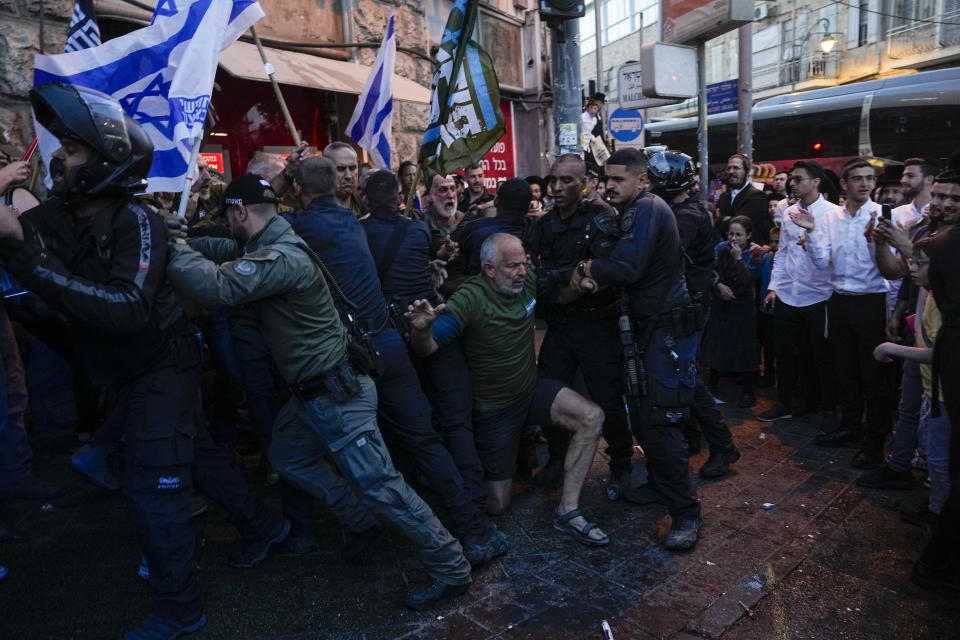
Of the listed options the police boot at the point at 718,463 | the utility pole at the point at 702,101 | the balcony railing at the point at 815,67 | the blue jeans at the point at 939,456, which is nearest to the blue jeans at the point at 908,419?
the blue jeans at the point at 939,456

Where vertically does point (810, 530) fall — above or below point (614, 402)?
below

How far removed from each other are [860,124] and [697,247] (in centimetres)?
1464

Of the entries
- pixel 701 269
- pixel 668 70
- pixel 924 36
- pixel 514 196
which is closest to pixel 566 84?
pixel 668 70

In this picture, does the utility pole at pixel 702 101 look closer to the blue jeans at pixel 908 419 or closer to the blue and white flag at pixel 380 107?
the blue and white flag at pixel 380 107

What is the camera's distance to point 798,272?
567cm

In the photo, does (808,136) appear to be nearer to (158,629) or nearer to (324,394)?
(324,394)

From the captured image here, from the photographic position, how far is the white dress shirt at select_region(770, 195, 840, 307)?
557 centimetres

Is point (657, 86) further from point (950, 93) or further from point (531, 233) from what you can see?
point (950, 93)

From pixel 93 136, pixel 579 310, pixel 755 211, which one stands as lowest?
pixel 579 310

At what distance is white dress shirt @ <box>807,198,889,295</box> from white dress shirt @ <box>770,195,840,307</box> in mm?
122

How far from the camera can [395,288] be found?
4102mm

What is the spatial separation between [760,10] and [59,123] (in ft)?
113

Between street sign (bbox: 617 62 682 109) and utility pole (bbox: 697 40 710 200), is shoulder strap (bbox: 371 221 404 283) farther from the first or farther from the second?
street sign (bbox: 617 62 682 109)

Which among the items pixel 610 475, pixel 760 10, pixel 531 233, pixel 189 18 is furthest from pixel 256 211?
pixel 760 10
